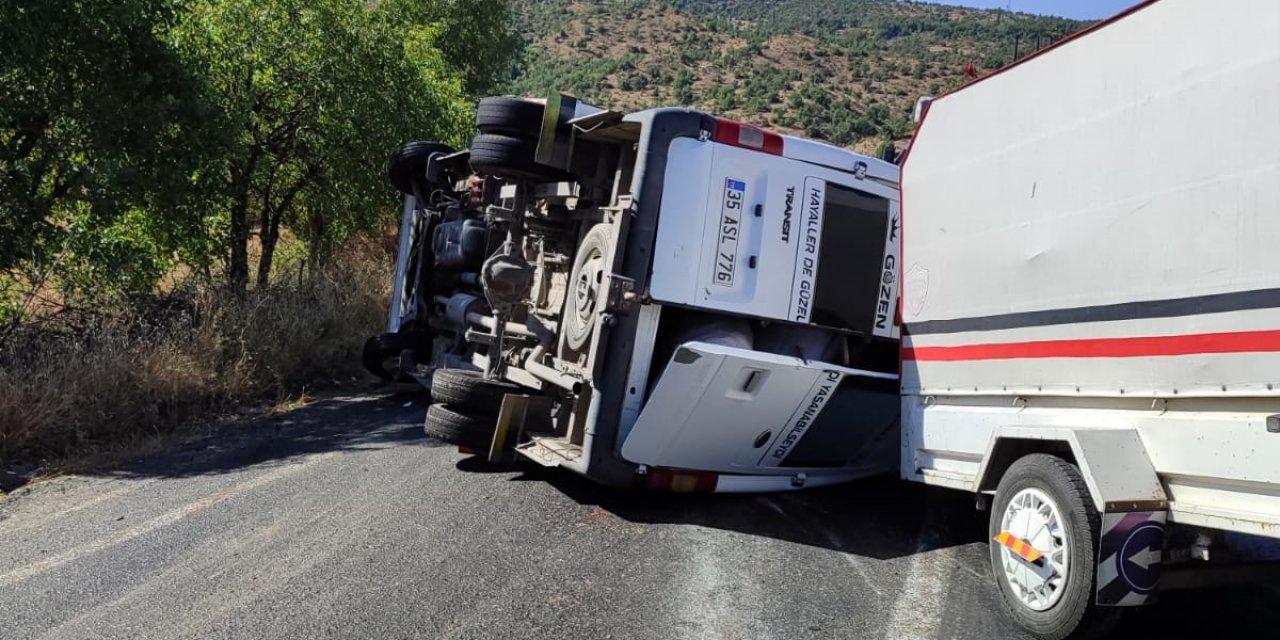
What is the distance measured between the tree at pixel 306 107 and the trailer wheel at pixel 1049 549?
9.02 metres

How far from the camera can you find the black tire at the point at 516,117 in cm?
666

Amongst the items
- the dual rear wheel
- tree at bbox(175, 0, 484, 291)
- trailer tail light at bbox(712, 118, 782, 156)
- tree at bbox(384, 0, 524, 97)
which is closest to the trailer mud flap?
trailer tail light at bbox(712, 118, 782, 156)

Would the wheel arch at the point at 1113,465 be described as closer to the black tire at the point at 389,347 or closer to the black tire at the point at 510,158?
the black tire at the point at 510,158

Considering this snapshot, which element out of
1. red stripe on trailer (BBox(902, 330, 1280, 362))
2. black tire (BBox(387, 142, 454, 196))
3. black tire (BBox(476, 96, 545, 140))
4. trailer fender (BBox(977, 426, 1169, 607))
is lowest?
trailer fender (BBox(977, 426, 1169, 607))

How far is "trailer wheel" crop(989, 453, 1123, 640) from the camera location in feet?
12.0

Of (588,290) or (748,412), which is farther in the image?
(588,290)

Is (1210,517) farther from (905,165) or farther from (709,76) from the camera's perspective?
(709,76)

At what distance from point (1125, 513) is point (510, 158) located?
4529 mm

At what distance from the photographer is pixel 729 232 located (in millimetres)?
5484

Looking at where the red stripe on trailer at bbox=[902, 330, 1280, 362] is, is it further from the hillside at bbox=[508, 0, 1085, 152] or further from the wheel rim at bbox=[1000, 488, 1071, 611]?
the hillside at bbox=[508, 0, 1085, 152]

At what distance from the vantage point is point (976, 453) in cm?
466

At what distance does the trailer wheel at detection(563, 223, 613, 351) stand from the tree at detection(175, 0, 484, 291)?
19.5 feet

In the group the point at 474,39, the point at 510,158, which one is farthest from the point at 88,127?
the point at 474,39

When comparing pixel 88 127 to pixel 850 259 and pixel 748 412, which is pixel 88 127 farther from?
pixel 850 259
